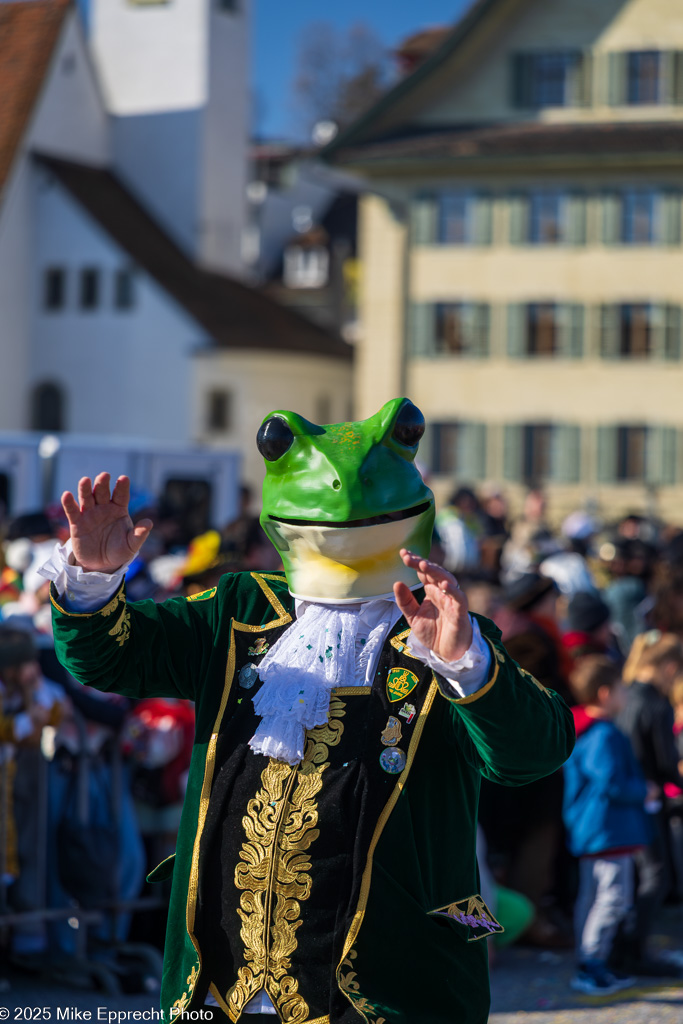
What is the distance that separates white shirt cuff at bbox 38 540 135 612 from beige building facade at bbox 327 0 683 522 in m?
29.4

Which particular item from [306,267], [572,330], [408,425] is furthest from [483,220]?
[408,425]

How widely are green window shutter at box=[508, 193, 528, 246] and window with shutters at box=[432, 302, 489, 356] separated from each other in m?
1.62

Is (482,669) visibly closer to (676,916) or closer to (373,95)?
(676,916)

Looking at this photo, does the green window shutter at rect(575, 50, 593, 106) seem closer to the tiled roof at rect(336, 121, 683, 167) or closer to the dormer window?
the tiled roof at rect(336, 121, 683, 167)

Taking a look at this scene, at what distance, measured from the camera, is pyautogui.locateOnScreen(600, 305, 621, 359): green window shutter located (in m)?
31.8

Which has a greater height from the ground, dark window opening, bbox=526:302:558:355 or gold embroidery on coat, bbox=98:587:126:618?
dark window opening, bbox=526:302:558:355

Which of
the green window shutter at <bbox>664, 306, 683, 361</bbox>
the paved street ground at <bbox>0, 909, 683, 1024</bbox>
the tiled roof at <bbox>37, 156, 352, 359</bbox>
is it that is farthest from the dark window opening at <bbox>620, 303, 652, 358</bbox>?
the paved street ground at <bbox>0, 909, 683, 1024</bbox>

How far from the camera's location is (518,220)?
105ft

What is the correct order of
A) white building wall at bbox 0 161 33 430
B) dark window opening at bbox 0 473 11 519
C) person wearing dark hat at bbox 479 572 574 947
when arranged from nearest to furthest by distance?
person wearing dark hat at bbox 479 572 574 947, dark window opening at bbox 0 473 11 519, white building wall at bbox 0 161 33 430

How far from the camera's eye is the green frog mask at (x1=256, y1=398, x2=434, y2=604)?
10.1ft

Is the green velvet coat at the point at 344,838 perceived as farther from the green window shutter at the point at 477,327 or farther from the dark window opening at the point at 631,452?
the green window shutter at the point at 477,327

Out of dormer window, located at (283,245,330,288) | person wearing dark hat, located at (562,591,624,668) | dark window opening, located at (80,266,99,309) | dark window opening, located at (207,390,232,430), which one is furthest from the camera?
dormer window, located at (283,245,330,288)

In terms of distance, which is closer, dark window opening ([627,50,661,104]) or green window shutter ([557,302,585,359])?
green window shutter ([557,302,585,359])

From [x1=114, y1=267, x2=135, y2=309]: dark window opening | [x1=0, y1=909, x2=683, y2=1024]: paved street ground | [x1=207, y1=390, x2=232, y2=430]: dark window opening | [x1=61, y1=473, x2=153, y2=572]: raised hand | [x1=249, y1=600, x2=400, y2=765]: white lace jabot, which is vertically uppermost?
[x1=114, y1=267, x2=135, y2=309]: dark window opening
